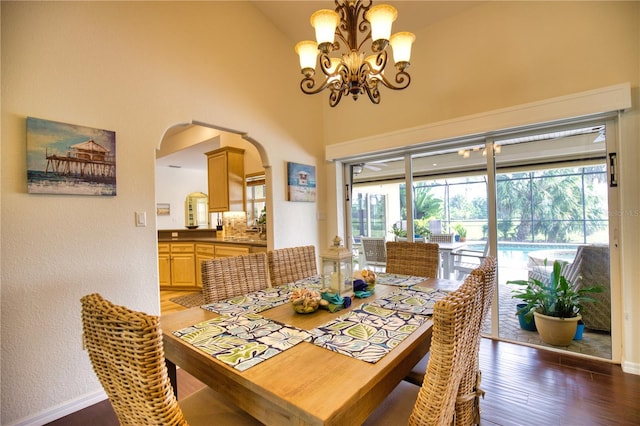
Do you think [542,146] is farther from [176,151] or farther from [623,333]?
[176,151]

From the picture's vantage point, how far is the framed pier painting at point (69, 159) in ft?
5.99

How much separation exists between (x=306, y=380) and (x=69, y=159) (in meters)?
2.16

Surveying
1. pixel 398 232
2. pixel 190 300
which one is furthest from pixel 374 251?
pixel 190 300

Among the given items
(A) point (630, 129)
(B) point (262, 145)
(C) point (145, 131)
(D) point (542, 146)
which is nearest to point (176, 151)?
(B) point (262, 145)

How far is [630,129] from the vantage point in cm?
220

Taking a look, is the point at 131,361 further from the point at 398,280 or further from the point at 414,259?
the point at 414,259

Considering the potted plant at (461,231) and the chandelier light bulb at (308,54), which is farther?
the potted plant at (461,231)

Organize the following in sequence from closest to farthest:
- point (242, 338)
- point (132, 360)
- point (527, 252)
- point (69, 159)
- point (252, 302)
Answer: point (132, 360) → point (242, 338) → point (252, 302) → point (69, 159) → point (527, 252)

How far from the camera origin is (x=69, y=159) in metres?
1.94

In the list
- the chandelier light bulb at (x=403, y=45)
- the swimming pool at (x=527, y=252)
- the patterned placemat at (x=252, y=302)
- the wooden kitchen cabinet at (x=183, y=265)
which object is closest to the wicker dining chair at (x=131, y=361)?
the patterned placemat at (x=252, y=302)

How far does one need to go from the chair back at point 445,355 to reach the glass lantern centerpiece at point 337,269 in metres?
0.76

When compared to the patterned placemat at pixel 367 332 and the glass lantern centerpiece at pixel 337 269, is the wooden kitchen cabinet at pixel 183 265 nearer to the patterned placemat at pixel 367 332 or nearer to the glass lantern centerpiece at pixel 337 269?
the glass lantern centerpiece at pixel 337 269

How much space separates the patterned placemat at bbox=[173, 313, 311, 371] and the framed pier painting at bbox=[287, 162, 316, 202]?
2286mm

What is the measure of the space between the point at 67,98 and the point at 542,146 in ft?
12.9
